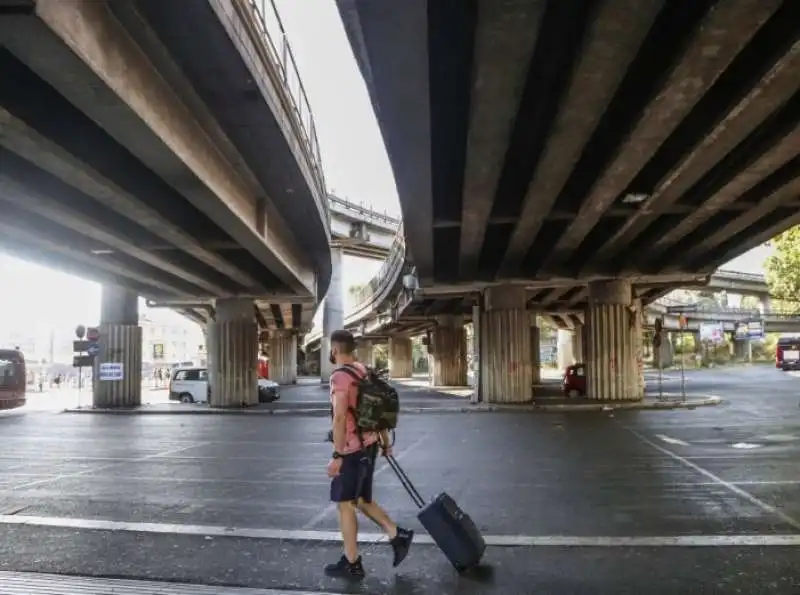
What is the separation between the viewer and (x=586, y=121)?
12.4 metres

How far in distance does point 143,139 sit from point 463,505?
710 cm

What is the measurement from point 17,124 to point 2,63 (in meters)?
1.25

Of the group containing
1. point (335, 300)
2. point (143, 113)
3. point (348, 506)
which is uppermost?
point (335, 300)

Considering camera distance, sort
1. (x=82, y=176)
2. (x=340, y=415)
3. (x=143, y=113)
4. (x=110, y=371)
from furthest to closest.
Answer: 1. (x=110, y=371)
2. (x=82, y=176)
3. (x=143, y=113)
4. (x=340, y=415)

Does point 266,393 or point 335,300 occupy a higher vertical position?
point 335,300

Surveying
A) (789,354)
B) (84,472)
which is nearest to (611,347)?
(84,472)

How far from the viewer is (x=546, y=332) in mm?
Answer: 111750

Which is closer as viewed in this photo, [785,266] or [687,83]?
[687,83]

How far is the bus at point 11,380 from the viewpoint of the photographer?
3194 cm

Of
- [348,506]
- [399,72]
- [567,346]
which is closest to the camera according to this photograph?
[348,506]

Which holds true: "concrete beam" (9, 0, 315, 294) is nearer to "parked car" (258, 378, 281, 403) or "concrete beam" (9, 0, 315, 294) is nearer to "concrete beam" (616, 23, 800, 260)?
"concrete beam" (616, 23, 800, 260)

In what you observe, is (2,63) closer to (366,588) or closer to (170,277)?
(366,588)

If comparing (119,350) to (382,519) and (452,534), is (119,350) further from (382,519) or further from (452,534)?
(452,534)

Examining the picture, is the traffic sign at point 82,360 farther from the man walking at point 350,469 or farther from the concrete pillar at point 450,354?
the man walking at point 350,469
